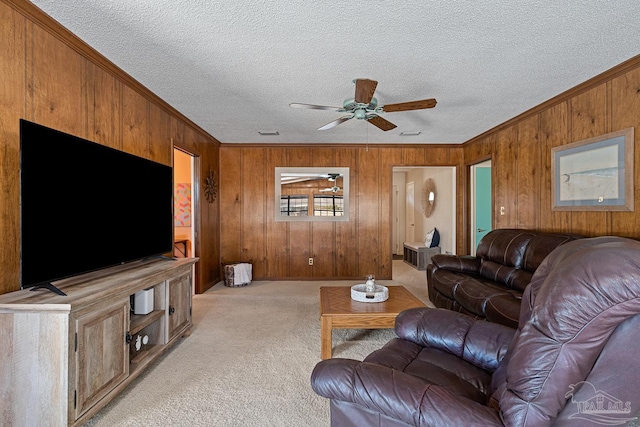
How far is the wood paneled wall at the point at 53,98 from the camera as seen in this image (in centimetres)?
177

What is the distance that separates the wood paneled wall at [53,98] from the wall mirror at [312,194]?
2456 millimetres

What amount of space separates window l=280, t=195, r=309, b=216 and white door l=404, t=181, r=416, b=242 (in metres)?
3.76

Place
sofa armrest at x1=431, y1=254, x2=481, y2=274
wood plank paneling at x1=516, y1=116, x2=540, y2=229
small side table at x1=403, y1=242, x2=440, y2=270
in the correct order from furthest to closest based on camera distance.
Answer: small side table at x1=403, y1=242, x2=440, y2=270, sofa armrest at x1=431, y1=254, x2=481, y2=274, wood plank paneling at x1=516, y1=116, x2=540, y2=229

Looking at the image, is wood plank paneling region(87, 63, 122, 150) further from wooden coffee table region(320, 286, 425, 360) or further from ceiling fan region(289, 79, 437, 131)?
wooden coffee table region(320, 286, 425, 360)

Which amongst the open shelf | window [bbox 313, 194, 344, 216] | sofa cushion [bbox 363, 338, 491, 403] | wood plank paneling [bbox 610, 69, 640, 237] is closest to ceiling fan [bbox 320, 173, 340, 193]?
window [bbox 313, 194, 344, 216]

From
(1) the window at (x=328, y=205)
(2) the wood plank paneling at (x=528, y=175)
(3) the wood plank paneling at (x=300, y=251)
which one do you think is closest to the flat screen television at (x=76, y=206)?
(3) the wood plank paneling at (x=300, y=251)

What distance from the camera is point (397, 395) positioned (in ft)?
3.68

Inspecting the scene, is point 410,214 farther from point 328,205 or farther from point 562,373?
point 562,373

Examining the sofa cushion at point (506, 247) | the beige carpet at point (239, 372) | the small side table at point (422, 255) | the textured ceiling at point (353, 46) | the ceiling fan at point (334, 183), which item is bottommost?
the beige carpet at point (239, 372)

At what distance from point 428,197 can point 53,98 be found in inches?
258

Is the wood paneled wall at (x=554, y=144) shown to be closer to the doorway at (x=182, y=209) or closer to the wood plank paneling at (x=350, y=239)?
the wood plank paneling at (x=350, y=239)

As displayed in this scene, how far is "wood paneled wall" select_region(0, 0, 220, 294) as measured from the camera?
1.77 metres

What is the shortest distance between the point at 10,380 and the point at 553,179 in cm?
463

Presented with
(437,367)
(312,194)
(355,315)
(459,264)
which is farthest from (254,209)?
(437,367)
